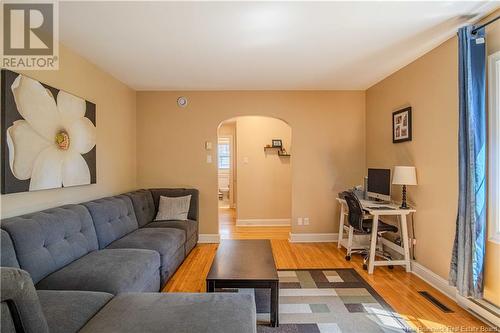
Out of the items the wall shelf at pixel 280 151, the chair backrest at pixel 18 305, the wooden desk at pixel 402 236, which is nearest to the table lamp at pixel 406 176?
the wooden desk at pixel 402 236

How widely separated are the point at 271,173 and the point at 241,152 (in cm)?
79

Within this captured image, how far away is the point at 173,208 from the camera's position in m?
4.02

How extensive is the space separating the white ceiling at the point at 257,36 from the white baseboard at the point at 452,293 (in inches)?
94.1

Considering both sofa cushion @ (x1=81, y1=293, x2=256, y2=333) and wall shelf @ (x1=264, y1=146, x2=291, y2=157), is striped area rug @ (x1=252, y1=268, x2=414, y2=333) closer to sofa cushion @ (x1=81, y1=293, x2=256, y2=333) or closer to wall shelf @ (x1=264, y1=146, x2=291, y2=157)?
sofa cushion @ (x1=81, y1=293, x2=256, y2=333)

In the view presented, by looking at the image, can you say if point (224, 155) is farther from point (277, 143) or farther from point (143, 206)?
point (143, 206)

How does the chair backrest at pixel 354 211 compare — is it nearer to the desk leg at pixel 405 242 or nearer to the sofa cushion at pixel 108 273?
the desk leg at pixel 405 242

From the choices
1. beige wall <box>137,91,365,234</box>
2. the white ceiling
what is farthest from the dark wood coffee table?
the white ceiling

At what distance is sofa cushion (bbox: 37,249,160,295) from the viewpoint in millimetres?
1881

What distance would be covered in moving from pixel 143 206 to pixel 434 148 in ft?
11.8

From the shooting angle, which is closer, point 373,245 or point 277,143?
point 373,245

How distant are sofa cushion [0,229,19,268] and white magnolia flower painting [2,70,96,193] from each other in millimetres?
479

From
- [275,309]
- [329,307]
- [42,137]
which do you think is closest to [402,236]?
[329,307]

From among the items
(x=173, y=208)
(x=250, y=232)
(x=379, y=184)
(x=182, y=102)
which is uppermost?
(x=182, y=102)

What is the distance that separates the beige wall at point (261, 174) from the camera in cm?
593
